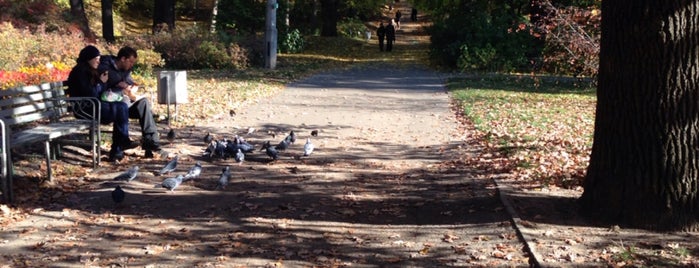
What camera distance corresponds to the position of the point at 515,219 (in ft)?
20.3

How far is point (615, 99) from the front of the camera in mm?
5930

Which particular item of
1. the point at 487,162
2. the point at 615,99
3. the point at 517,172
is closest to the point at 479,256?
the point at 615,99

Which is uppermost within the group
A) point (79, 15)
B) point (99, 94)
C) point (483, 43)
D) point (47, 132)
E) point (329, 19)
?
point (329, 19)

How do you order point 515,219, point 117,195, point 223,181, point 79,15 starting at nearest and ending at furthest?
point 515,219
point 117,195
point 223,181
point 79,15

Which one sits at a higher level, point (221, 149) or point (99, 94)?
point (99, 94)

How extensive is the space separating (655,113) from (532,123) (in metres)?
7.36

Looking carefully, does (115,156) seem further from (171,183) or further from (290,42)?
(290,42)

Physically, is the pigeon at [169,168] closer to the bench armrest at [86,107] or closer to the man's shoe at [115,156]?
the man's shoe at [115,156]

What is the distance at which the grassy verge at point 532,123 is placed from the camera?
8.52m

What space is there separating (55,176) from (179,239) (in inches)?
111

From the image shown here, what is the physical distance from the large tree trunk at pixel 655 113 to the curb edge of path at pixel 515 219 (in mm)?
790

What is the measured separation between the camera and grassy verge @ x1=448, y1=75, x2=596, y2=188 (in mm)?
8523

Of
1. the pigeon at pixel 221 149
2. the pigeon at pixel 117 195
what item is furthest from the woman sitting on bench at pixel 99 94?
the pigeon at pixel 117 195

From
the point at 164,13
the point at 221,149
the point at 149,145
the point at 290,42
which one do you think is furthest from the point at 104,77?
the point at 290,42
